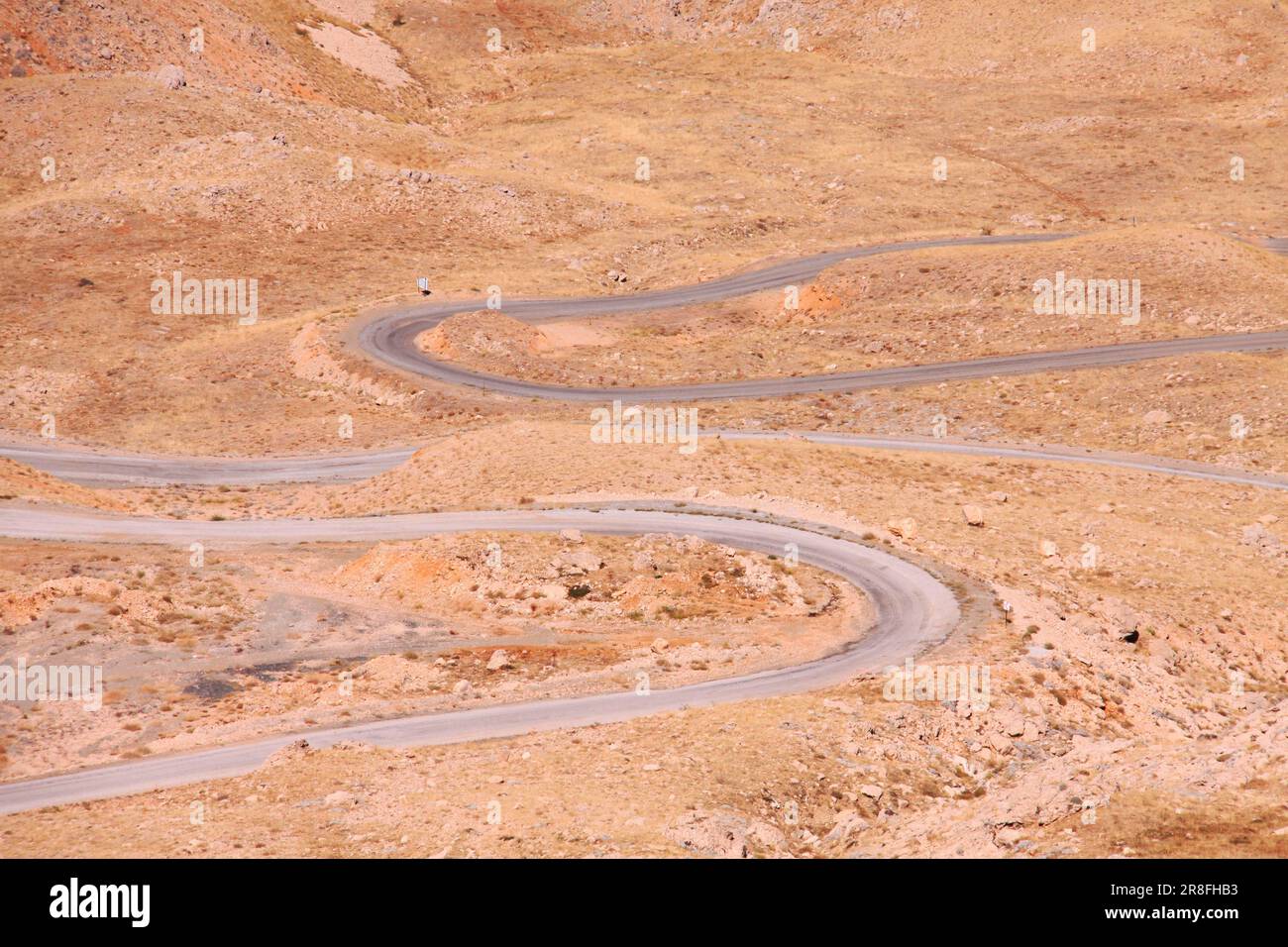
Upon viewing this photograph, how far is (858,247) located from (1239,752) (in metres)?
66.8

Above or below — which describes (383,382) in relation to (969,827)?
above

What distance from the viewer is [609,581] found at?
40.9 meters

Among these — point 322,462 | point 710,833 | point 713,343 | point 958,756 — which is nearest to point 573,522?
point 322,462

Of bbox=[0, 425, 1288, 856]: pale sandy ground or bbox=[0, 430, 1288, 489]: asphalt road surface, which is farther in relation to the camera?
bbox=[0, 430, 1288, 489]: asphalt road surface

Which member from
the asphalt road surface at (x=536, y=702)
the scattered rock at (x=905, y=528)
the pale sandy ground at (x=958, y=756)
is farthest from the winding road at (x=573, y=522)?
the scattered rock at (x=905, y=528)

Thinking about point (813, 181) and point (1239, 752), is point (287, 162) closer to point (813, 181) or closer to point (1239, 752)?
point (813, 181)

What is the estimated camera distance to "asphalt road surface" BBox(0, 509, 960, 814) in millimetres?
29562

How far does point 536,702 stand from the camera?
1304 inches

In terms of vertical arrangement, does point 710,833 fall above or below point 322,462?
below

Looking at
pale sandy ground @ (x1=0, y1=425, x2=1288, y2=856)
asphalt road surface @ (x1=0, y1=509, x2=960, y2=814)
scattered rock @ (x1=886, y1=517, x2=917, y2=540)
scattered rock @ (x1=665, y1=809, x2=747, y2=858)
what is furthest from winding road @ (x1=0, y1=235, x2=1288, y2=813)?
scattered rock @ (x1=665, y1=809, x2=747, y2=858)

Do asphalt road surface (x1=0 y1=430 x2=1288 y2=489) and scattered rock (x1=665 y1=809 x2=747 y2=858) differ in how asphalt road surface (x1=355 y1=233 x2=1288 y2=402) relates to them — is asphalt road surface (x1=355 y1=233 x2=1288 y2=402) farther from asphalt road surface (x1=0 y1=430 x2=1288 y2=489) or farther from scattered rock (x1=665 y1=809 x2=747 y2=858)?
scattered rock (x1=665 y1=809 x2=747 y2=858)

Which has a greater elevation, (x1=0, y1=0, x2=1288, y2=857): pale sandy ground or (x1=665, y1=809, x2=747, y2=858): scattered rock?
(x1=0, y1=0, x2=1288, y2=857): pale sandy ground

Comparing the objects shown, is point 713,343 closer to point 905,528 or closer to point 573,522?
point 905,528

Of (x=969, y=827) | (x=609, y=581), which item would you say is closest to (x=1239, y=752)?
(x=969, y=827)
